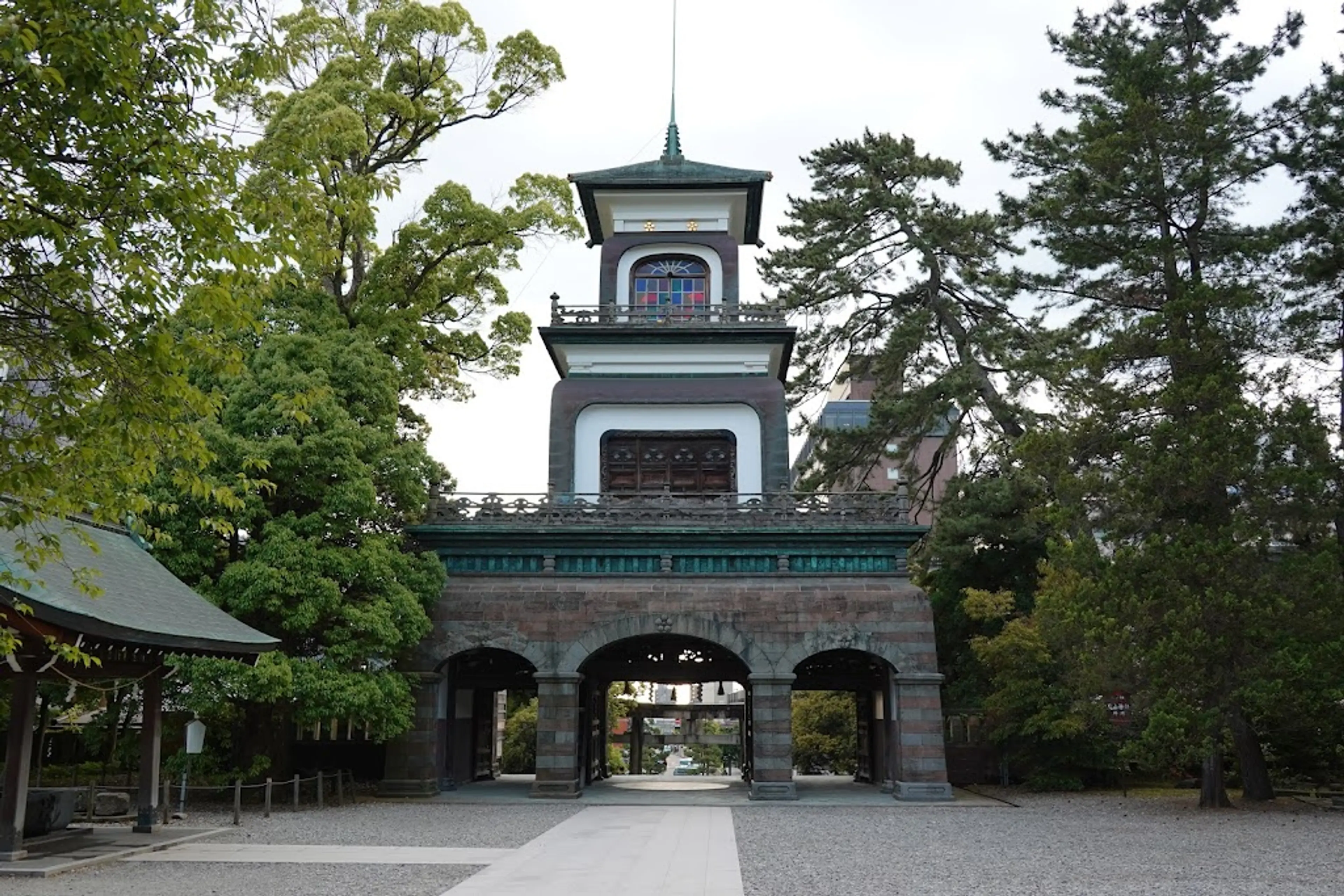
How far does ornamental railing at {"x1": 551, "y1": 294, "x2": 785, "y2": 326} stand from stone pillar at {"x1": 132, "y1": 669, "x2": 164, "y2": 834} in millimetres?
13106

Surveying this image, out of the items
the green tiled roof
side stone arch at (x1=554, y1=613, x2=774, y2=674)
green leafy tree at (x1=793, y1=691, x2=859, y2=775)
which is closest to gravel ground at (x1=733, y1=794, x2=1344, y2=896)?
side stone arch at (x1=554, y1=613, x2=774, y2=674)

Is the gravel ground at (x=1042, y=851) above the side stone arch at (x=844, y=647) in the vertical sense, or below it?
below

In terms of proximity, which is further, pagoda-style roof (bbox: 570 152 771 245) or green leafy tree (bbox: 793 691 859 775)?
green leafy tree (bbox: 793 691 859 775)

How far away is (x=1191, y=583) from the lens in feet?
62.4

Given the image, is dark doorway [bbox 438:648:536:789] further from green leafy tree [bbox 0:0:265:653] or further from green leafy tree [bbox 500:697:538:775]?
green leafy tree [bbox 0:0:265:653]

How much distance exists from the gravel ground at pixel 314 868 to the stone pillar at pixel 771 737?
469 cm

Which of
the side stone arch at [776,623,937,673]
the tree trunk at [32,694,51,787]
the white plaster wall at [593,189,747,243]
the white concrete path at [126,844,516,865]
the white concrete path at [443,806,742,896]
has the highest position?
the white plaster wall at [593,189,747,243]

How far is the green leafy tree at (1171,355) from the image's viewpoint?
1866 centimetres

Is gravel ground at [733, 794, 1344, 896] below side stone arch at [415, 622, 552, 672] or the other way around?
below

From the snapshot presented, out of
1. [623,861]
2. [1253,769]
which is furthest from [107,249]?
[1253,769]

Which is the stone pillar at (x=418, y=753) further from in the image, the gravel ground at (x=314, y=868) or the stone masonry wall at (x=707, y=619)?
the gravel ground at (x=314, y=868)

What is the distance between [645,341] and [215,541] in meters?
11.0

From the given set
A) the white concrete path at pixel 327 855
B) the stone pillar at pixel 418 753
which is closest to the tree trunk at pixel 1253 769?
the white concrete path at pixel 327 855

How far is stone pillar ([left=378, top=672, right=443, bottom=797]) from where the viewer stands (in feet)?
70.2
